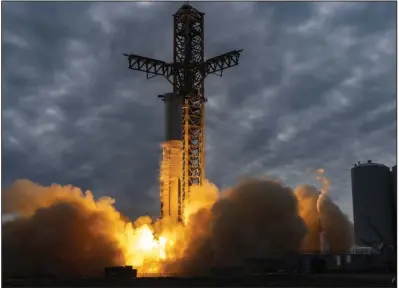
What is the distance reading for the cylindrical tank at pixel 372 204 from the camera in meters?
54.7

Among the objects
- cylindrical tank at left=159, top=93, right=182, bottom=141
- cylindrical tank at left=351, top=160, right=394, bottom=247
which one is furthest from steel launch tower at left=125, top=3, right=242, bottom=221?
cylindrical tank at left=351, top=160, right=394, bottom=247

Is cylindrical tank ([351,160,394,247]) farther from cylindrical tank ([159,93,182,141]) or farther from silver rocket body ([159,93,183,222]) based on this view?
cylindrical tank ([159,93,182,141])

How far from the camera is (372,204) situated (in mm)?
55094

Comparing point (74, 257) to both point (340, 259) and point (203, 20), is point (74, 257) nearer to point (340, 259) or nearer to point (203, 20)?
point (340, 259)

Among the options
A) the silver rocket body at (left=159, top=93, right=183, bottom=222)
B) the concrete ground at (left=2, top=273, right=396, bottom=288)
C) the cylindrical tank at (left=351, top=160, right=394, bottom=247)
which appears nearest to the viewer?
the concrete ground at (left=2, top=273, right=396, bottom=288)

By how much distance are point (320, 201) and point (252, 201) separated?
859cm

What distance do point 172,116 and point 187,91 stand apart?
11.0 feet

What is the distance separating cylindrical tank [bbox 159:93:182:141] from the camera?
192 feet

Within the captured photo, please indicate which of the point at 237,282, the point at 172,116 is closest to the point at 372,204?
the point at 237,282

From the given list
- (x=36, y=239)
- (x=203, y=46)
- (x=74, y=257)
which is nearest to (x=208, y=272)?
(x=74, y=257)

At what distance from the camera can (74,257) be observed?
174ft

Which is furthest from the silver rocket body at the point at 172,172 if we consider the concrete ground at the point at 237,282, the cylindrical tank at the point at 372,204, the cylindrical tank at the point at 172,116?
the cylindrical tank at the point at 372,204

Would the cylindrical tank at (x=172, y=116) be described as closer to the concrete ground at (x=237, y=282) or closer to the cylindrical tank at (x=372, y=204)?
the concrete ground at (x=237, y=282)

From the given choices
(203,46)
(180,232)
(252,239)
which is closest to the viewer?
(252,239)
